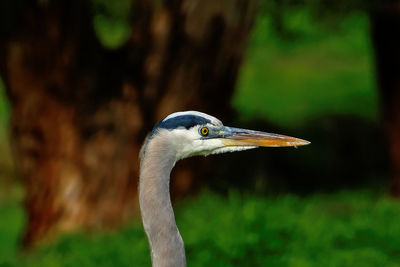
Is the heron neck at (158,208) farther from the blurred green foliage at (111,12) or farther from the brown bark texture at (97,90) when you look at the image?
the blurred green foliage at (111,12)

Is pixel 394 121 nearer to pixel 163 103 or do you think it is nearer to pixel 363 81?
pixel 163 103

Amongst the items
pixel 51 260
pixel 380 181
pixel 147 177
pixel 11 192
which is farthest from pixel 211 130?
pixel 11 192

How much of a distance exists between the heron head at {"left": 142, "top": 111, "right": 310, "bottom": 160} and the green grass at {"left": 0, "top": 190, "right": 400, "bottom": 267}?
1681 mm

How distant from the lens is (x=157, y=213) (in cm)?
319

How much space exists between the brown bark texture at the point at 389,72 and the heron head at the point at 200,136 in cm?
420

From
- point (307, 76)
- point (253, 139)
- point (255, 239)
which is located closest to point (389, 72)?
point (255, 239)

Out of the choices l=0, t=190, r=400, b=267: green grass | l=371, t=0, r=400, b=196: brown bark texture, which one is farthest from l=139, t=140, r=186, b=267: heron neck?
l=371, t=0, r=400, b=196: brown bark texture

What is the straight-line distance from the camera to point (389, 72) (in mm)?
7453

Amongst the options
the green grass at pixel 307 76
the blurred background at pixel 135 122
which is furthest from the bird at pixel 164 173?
the green grass at pixel 307 76

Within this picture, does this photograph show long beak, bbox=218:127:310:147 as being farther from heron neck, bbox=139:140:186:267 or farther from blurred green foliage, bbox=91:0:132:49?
blurred green foliage, bbox=91:0:132:49

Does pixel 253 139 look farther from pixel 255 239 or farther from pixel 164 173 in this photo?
pixel 255 239

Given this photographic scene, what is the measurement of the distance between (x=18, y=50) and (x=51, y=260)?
1772 mm

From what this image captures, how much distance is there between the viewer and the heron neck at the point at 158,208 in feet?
10.5

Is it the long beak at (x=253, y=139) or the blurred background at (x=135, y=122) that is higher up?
the long beak at (x=253, y=139)
